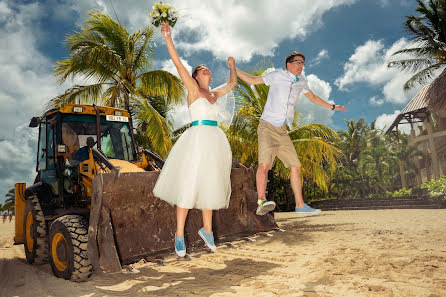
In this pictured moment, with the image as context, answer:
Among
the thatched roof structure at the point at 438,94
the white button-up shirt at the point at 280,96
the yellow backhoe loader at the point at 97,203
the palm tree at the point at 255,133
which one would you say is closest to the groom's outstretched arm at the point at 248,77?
the white button-up shirt at the point at 280,96

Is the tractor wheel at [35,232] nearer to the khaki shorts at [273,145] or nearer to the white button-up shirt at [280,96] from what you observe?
the khaki shorts at [273,145]

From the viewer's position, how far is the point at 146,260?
14.5ft

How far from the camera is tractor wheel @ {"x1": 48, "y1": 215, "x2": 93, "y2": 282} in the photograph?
4430 millimetres

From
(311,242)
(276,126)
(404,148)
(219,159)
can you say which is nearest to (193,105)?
(219,159)

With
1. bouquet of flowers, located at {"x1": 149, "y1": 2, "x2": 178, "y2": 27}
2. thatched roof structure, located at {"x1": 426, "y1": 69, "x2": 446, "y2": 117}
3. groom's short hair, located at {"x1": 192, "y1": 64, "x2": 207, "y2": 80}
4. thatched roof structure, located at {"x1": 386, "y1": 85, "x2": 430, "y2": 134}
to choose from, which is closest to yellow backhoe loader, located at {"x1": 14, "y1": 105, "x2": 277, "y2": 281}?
groom's short hair, located at {"x1": 192, "y1": 64, "x2": 207, "y2": 80}

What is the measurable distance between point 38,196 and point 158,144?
5.61 meters

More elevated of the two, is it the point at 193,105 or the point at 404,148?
the point at 404,148

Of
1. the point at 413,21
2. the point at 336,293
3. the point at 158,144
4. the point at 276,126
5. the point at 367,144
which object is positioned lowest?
the point at 336,293

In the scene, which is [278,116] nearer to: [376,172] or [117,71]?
[117,71]

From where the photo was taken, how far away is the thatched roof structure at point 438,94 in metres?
21.0

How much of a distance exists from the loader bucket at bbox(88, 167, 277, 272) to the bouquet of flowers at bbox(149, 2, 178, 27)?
78.4 inches

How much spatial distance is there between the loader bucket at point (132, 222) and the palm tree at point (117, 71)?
630cm

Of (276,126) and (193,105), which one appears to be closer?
(193,105)

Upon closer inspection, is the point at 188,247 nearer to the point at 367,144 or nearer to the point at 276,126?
the point at 276,126
